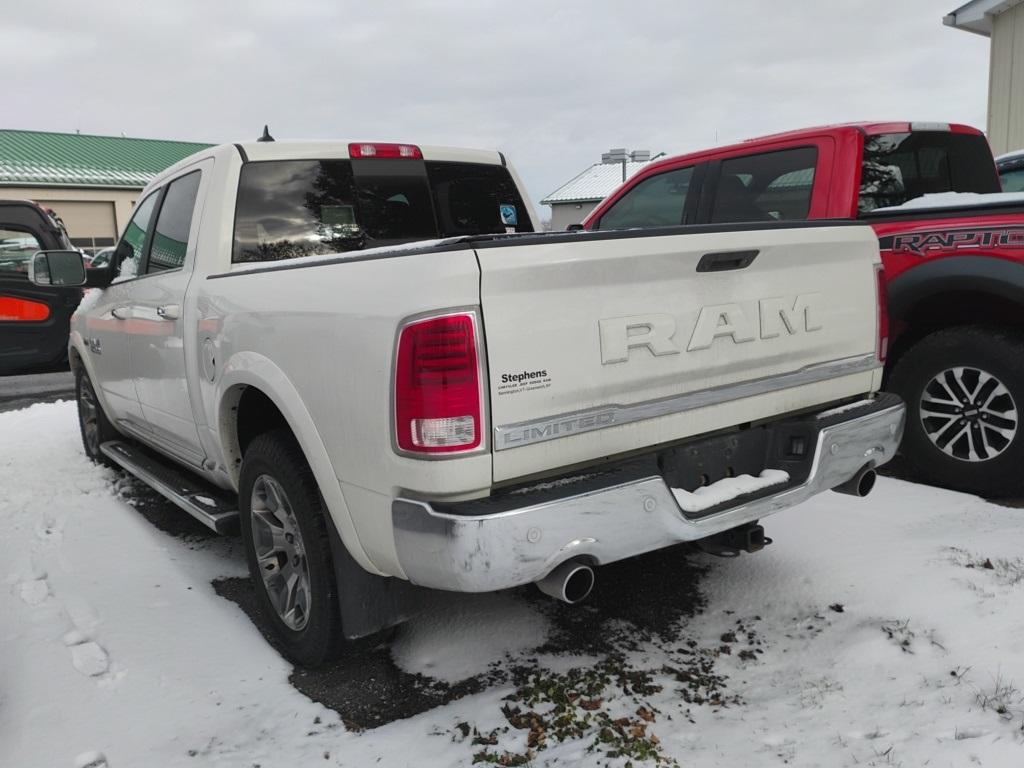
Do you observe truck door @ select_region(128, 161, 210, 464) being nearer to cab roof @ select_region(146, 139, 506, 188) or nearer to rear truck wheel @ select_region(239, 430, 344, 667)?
cab roof @ select_region(146, 139, 506, 188)

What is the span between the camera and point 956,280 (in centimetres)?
423

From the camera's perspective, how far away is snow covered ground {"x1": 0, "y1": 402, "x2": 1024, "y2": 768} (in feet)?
7.66

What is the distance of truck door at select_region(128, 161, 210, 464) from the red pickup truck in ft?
8.69

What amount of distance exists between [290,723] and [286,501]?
2.38 feet

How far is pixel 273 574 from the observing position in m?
3.04

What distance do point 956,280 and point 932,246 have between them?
9.3 inches

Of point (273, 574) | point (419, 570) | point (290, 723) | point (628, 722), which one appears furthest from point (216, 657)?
point (628, 722)

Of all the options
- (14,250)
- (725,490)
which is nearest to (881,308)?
(725,490)

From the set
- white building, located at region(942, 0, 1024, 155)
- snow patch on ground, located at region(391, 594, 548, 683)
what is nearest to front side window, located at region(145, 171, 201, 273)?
snow patch on ground, located at region(391, 594, 548, 683)

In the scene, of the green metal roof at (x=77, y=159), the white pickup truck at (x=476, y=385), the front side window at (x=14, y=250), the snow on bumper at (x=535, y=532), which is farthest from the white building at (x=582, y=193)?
the snow on bumper at (x=535, y=532)

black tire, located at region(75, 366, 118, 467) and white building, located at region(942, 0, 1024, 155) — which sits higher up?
white building, located at region(942, 0, 1024, 155)

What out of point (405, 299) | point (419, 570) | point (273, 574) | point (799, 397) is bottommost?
point (273, 574)

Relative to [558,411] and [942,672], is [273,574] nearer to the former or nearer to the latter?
[558,411]

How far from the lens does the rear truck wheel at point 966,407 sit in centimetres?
420
